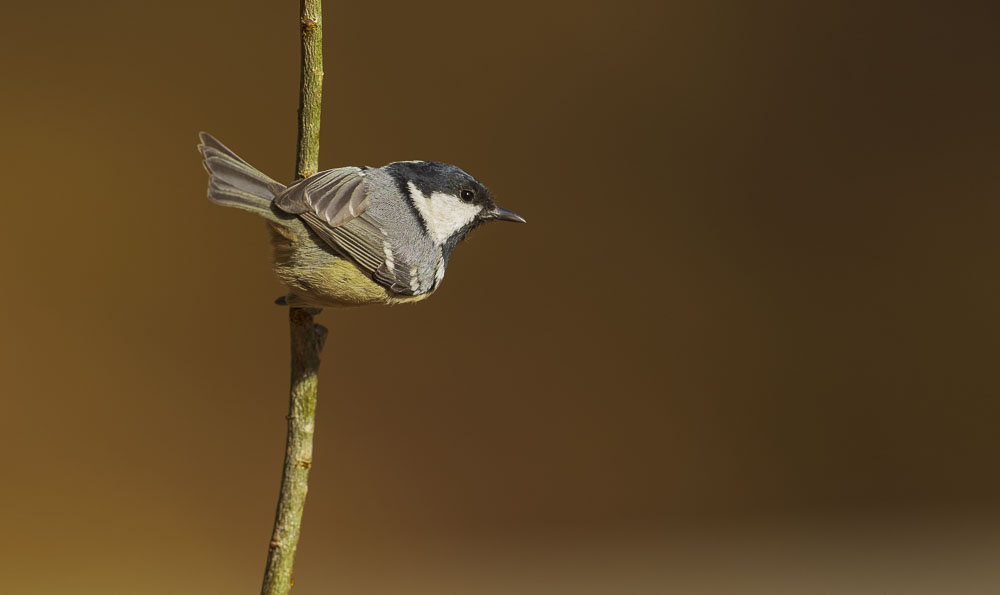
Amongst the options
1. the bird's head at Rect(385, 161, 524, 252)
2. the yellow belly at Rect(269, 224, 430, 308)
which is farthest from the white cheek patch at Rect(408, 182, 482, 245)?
the yellow belly at Rect(269, 224, 430, 308)

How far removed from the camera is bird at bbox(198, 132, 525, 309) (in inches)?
34.9

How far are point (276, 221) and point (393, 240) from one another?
143 millimetres

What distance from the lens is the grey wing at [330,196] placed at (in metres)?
0.87

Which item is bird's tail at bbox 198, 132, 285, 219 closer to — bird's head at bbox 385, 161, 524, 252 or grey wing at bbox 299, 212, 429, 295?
grey wing at bbox 299, 212, 429, 295

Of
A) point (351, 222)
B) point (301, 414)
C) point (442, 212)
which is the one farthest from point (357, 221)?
point (301, 414)

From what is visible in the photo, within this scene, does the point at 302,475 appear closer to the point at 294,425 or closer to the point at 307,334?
the point at 294,425

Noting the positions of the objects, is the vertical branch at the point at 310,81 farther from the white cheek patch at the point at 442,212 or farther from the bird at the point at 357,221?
the white cheek patch at the point at 442,212

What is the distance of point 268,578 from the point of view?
0.80 meters

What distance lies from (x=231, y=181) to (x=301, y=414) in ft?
0.89

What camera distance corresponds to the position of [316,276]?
0.94 m

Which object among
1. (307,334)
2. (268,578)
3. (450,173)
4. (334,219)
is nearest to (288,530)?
(268,578)

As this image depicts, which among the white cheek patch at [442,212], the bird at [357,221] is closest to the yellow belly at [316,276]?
the bird at [357,221]

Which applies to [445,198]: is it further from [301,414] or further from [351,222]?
[301,414]

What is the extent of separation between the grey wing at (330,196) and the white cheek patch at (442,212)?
8 centimetres
